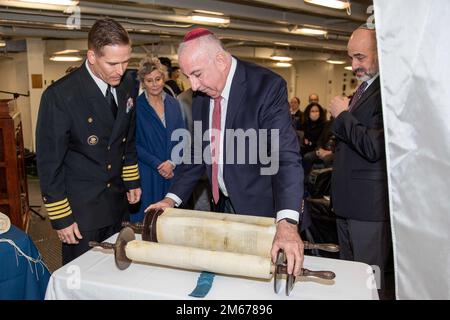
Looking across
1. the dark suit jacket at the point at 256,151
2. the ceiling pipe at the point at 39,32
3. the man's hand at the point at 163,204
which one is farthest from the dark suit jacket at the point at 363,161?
the ceiling pipe at the point at 39,32

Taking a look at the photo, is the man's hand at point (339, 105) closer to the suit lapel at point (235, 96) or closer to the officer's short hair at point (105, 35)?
the suit lapel at point (235, 96)

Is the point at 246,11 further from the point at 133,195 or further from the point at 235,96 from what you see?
the point at 235,96

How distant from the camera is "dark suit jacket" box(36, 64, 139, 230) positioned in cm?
172

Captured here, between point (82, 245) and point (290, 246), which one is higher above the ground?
point (290, 246)

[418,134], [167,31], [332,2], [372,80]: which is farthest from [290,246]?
[167,31]

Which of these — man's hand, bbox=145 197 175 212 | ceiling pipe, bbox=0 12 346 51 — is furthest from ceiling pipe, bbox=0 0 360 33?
man's hand, bbox=145 197 175 212

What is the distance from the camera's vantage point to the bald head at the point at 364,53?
7.02 feet

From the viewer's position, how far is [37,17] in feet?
17.1

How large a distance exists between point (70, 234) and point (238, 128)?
87 centimetres

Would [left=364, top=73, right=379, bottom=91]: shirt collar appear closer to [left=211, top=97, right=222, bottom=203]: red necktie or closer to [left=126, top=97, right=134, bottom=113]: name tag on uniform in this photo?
[left=211, top=97, right=222, bottom=203]: red necktie

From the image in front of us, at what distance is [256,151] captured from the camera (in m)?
1.66

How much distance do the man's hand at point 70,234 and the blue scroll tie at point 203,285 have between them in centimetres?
80
